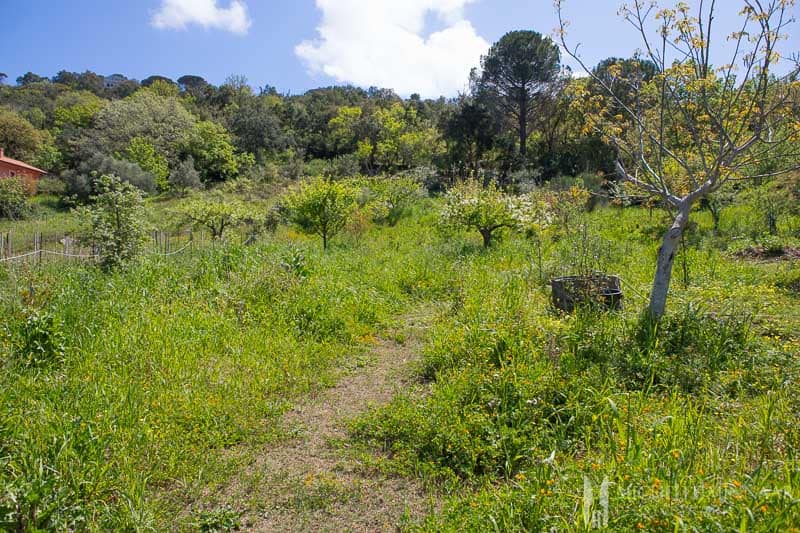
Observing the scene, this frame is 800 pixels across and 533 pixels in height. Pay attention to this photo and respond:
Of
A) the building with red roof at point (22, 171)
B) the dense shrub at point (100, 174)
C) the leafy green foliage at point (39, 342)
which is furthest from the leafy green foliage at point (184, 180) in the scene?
the leafy green foliage at point (39, 342)

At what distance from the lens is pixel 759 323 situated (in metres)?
4.55

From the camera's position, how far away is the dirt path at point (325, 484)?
2559 millimetres

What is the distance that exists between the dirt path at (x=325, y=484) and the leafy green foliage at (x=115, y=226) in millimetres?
4428

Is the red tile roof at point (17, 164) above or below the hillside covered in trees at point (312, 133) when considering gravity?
below

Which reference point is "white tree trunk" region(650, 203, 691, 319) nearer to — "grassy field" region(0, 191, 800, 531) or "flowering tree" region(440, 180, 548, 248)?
"grassy field" region(0, 191, 800, 531)

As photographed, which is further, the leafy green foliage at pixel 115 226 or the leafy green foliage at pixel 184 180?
the leafy green foliage at pixel 184 180

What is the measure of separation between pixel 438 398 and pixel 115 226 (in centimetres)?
575

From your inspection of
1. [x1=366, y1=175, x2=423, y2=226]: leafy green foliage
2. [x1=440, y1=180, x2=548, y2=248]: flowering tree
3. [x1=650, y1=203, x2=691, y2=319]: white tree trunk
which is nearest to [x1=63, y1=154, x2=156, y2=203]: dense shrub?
[x1=366, y1=175, x2=423, y2=226]: leafy green foliage

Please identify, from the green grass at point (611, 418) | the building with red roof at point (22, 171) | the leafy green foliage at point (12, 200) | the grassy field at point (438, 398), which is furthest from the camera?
the building with red roof at point (22, 171)

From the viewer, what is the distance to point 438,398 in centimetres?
359

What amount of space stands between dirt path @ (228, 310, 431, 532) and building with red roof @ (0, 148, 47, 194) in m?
32.6

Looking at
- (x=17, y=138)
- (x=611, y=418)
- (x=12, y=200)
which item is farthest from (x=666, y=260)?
(x=17, y=138)

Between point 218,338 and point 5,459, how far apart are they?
2.23 metres

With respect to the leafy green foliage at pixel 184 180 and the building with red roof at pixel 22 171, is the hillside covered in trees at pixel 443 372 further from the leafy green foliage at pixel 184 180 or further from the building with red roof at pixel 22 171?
the building with red roof at pixel 22 171
